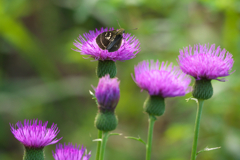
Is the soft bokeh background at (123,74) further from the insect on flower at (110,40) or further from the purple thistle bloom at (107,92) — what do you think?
the purple thistle bloom at (107,92)

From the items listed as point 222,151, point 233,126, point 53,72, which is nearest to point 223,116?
point 233,126

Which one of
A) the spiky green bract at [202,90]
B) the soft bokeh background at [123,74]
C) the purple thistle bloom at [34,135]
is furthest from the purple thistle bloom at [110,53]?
the soft bokeh background at [123,74]

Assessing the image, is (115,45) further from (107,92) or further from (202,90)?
(202,90)

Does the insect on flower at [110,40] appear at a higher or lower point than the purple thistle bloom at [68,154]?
higher

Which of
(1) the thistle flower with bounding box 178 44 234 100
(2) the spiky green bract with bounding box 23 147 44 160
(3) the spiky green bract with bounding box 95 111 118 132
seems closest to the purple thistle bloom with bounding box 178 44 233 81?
(1) the thistle flower with bounding box 178 44 234 100

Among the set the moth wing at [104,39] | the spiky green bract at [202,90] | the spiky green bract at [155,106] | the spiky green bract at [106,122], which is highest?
the moth wing at [104,39]

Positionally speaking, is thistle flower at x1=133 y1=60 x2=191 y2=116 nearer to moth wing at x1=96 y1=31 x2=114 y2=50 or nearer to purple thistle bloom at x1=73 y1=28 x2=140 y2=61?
purple thistle bloom at x1=73 y1=28 x2=140 y2=61

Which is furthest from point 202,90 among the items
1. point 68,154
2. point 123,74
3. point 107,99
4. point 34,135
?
point 123,74
